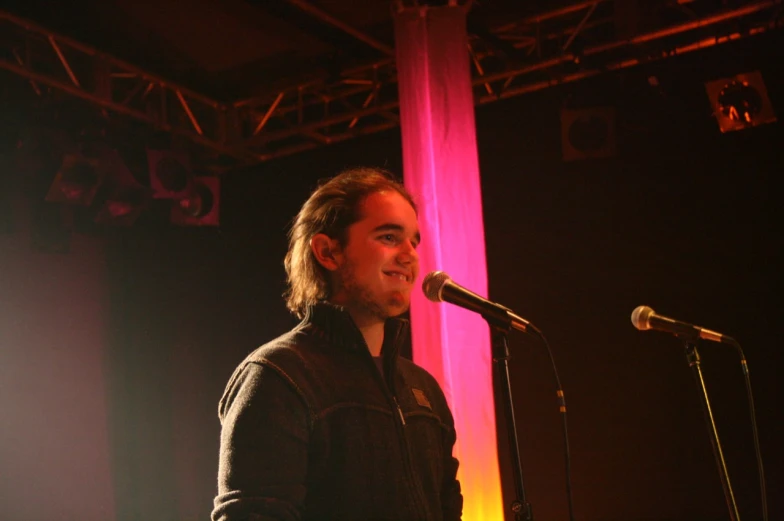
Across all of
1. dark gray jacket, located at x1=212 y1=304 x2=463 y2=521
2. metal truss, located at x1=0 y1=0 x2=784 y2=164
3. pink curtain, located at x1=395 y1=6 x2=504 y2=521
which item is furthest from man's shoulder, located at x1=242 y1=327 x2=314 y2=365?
metal truss, located at x1=0 y1=0 x2=784 y2=164

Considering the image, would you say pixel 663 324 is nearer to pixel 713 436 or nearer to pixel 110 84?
pixel 713 436

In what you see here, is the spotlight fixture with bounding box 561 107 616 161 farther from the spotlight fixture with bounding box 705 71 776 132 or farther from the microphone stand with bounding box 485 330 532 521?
the microphone stand with bounding box 485 330 532 521

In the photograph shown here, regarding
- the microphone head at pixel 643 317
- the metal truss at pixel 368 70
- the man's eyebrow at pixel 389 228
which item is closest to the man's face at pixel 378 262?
the man's eyebrow at pixel 389 228

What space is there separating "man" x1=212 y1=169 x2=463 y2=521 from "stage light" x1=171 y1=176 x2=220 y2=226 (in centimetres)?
372

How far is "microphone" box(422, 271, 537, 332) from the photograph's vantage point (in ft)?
6.45

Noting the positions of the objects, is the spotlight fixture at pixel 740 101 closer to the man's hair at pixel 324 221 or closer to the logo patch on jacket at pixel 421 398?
the man's hair at pixel 324 221

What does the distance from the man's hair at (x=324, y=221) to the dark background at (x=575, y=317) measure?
3.30 m

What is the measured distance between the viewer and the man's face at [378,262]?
6.87 ft

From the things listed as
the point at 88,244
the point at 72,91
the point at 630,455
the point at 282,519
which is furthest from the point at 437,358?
the point at 88,244

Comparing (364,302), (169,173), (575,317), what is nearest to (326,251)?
(364,302)

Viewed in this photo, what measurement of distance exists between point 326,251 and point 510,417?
2.32ft

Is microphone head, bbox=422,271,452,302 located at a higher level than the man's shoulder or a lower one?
higher

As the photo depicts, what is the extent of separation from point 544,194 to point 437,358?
8.80 ft

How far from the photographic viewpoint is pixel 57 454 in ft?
17.3
